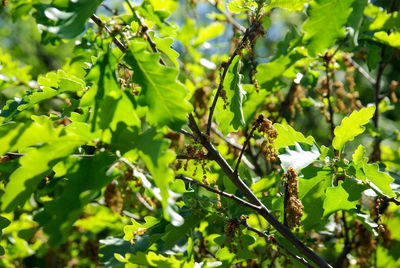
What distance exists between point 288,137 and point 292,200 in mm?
312

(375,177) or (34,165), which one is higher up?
(34,165)

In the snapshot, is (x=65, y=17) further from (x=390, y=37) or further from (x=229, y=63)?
(x=390, y=37)

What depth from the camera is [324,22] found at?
147cm

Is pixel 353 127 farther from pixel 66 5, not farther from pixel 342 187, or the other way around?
pixel 66 5

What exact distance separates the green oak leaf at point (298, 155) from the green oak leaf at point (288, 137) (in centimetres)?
4

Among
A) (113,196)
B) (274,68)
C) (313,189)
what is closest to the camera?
(313,189)

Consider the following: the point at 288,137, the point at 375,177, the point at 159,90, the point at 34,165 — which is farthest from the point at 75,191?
the point at 375,177

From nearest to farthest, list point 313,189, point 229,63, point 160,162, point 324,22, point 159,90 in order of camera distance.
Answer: point 160,162 < point 159,90 < point 324,22 < point 229,63 < point 313,189

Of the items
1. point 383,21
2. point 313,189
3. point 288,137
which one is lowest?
point 313,189

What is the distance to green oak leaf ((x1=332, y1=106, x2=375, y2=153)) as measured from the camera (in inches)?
64.1

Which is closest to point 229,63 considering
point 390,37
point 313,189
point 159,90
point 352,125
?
point 159,90

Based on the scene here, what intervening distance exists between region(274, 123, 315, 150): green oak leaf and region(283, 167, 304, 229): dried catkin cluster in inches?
7.4

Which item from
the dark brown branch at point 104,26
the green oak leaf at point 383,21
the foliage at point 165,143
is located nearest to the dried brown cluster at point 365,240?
the foliage at point 165,143

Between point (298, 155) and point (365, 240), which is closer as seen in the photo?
point (298, 155)
